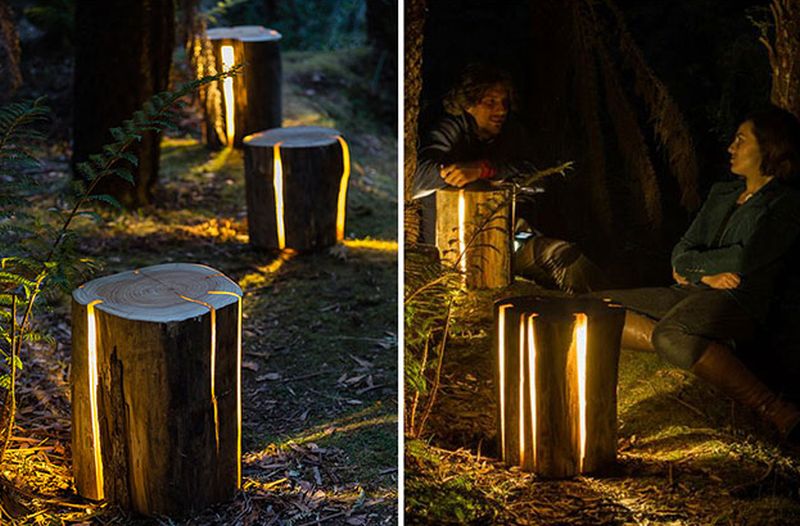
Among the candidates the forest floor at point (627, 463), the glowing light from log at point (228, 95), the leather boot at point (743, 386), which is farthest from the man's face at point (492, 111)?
the glowing light from log at point (228, 95)

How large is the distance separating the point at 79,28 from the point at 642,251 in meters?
4.19

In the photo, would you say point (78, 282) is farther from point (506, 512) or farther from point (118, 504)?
point (506, 512)

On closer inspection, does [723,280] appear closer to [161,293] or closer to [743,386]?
[743,386]

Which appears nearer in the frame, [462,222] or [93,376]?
[462,222]

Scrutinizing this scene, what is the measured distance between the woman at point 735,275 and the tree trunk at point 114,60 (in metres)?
3.90

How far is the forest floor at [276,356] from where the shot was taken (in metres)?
3.51

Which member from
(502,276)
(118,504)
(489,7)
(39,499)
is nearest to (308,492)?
(118,504)

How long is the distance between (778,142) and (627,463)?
3.15ft

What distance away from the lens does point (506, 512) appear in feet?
9.59

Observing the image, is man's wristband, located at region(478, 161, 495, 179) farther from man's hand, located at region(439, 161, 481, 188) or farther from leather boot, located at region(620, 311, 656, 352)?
leather boot, located at region(620, 311, 656, 352)

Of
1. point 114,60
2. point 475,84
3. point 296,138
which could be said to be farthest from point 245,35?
point 475,84

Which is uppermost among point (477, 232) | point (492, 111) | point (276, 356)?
point (492, 111)

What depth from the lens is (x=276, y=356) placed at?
477 cm

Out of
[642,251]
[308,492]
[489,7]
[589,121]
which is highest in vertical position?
[489,7]
